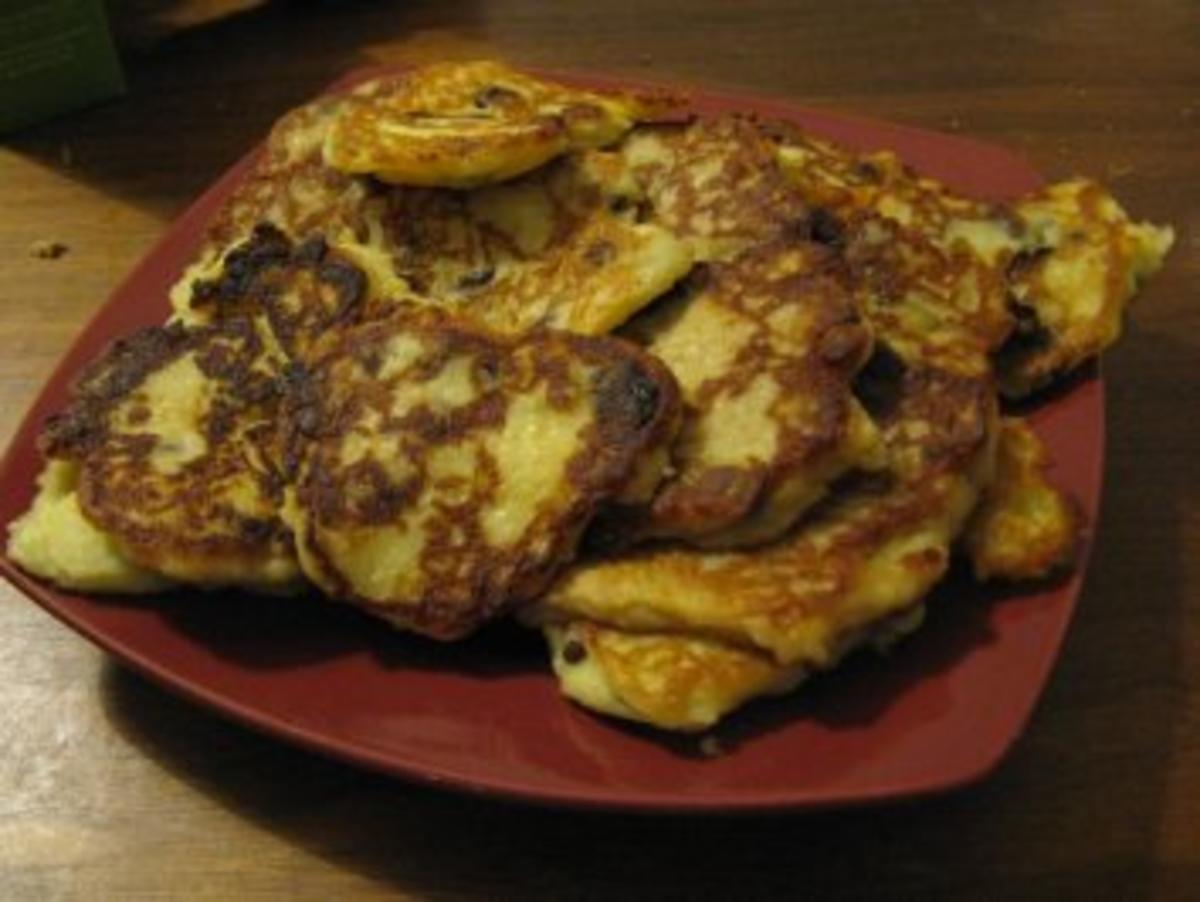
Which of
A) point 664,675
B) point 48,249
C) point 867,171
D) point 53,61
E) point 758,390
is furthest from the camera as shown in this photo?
point 53,61

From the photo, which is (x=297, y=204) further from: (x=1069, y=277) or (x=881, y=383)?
(x=1069, y=277)

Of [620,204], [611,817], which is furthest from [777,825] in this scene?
[620,204]

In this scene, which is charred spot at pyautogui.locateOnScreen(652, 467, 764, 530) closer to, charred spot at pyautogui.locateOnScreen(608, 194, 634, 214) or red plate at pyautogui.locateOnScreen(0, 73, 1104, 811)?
red plate at pyautogui.locateOnScreen(0, 73, 1104, 811)

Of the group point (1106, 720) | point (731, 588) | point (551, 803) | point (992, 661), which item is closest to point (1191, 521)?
point (1106, 720)

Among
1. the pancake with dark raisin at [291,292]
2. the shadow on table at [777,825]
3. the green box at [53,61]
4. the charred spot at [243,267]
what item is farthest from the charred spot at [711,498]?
the green box at [53,61]

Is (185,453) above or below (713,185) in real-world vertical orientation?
below

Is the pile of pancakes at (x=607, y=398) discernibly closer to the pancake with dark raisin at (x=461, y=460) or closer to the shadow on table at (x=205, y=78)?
the pancake with dark raisin at (x=461, y=460)

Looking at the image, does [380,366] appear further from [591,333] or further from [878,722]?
[878,722]
